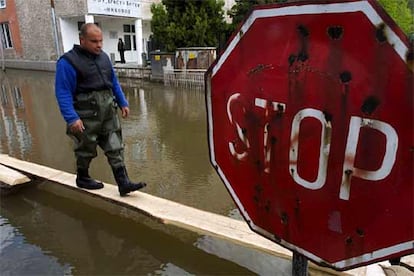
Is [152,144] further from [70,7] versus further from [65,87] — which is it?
[70,7]

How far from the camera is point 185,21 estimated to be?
46.7 feet

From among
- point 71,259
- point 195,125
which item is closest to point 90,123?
point 71,259

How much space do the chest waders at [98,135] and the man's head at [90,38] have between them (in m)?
0.38

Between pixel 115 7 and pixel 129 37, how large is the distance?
14.8 ft

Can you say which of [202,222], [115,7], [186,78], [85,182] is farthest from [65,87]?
[115,7]

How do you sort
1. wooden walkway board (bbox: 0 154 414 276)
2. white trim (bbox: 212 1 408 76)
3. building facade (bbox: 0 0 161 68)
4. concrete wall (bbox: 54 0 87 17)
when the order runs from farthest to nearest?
1. building facade (bbox: 0 0 161 68)
2. concrete wall (bbox: 54 0 87 17)
3. wooden walkway board (bbox: 0 154 414 276)
4. white trim (bbox: 212 1 408 76)

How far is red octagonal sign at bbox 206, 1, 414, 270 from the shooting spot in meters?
0.85

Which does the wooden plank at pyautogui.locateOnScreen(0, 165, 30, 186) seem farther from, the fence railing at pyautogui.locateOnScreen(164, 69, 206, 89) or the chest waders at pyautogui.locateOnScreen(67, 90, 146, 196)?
the fence railing at pyautogui.locateOnScreen(164, 69, 206, 89)

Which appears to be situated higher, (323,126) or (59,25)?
(59,25)

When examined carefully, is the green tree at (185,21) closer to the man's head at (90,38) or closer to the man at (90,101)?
the man at (90,101)

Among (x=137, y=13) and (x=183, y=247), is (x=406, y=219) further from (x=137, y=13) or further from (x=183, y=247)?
(x=137, y=13)

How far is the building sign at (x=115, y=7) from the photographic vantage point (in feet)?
57.2

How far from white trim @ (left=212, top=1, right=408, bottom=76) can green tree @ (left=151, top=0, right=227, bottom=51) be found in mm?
13634

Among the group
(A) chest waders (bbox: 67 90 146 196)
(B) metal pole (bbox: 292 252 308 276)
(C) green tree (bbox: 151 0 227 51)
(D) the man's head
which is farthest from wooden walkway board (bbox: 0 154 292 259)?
(C) green tree (bbox: 151 0 227 51)
